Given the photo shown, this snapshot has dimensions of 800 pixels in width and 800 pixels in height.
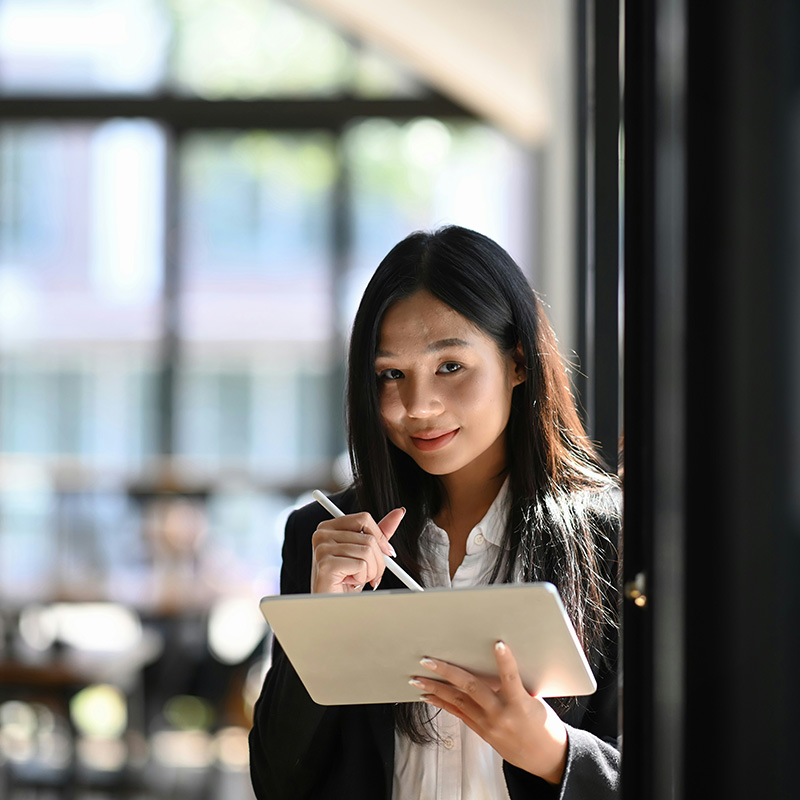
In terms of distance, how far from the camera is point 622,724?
0.92m

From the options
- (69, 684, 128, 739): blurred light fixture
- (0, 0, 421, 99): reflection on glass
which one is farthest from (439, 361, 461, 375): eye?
(0, 0, 421, 99): reflection on glass

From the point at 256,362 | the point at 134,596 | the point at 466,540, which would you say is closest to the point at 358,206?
the point at 256,362

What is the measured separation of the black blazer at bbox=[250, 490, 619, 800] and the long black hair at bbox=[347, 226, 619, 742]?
4 cm

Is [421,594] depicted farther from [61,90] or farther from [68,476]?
[61,90]

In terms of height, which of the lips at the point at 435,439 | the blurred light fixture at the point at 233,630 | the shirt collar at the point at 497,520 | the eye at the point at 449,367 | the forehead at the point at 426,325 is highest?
the forehead at the point at 426,325

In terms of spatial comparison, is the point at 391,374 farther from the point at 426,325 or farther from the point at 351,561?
the point at 351,561

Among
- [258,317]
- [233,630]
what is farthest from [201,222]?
[233,630]

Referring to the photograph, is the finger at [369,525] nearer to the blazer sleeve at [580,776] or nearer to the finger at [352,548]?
the finger at [352,548]

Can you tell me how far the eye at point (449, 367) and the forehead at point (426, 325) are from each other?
0.07ft

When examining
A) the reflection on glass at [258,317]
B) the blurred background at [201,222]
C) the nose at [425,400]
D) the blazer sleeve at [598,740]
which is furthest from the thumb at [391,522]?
the reflection on glass at [258,317]

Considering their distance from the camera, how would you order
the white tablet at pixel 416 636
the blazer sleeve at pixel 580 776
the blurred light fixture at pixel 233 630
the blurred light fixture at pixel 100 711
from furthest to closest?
1. the blurred light fixture at pixel 233 630
2. the blurred light fixture at pixel 100 711
3. the blazer sleeve at pixel 580 776
4. the white tablet at pixel 416 636

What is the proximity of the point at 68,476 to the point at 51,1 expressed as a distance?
2.44 metres

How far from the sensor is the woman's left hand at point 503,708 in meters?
0.89

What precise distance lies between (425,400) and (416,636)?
0.26 m
